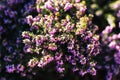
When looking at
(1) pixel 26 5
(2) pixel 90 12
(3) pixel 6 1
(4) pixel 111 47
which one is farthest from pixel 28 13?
(4) pixel 111 47

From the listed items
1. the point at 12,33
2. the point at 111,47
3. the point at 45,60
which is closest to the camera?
the point at 45,60

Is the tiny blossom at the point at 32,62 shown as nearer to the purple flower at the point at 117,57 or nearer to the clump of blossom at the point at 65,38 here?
the clump of blossom at the point at 65,38

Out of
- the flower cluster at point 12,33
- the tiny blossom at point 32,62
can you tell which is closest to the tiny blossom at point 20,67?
the flower cluster at point 12,33

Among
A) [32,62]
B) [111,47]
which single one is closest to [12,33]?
[32,62]

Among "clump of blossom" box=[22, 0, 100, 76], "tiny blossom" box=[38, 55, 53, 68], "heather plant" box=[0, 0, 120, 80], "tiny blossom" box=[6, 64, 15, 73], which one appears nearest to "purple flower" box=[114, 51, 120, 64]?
"heather plant" box=[0, 0, 120, 80]

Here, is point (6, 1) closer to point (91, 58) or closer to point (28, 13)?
point (28, 13)

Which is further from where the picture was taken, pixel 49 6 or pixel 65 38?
pixel 49 6

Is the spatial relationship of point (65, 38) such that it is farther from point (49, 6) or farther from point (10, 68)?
point (10, 68)

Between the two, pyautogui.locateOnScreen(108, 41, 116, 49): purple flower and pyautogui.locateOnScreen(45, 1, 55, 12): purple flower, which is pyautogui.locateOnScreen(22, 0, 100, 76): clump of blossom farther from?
pyautogui.locateOnScreen(108, 41, 116, 49): purple flower

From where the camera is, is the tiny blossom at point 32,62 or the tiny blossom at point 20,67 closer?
the tiny blossom at point 32,62
